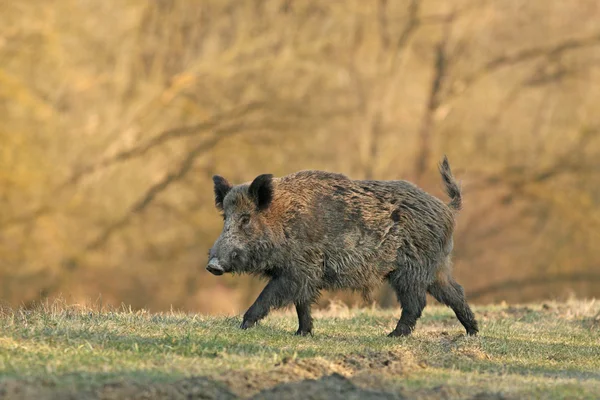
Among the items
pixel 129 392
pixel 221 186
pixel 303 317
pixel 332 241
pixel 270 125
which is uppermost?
pixel 270 125

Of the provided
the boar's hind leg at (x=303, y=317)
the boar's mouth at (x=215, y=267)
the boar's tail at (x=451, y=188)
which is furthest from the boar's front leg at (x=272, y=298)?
the boar's tail at (x=451, y=188)

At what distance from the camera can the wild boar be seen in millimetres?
12102

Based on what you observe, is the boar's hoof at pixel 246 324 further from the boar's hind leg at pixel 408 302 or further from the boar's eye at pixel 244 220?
the boar's hind leg at pixel 408 302

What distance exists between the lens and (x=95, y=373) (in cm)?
816

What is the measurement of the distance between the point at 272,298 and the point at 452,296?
247cm

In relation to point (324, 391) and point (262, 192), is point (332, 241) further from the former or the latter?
point (324, 391)

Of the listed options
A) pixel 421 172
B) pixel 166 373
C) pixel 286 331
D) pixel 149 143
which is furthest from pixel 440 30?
pixel 166 373

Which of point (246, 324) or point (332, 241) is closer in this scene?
point (246, 324)

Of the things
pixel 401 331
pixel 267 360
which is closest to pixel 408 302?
pixel 401 331

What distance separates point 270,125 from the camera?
29656mm

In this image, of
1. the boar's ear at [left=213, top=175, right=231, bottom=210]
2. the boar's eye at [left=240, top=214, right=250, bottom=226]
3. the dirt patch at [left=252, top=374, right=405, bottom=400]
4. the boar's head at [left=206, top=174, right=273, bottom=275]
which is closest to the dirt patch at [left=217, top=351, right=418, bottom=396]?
the dirt patch at [left=252, top=374, right=405, bottom=400]

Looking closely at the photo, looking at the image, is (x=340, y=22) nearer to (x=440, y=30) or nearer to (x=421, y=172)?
(x=440, y=30)

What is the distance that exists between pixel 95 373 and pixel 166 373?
22.4 inches

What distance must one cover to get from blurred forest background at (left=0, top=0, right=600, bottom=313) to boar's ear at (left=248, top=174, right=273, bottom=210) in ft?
52.6
